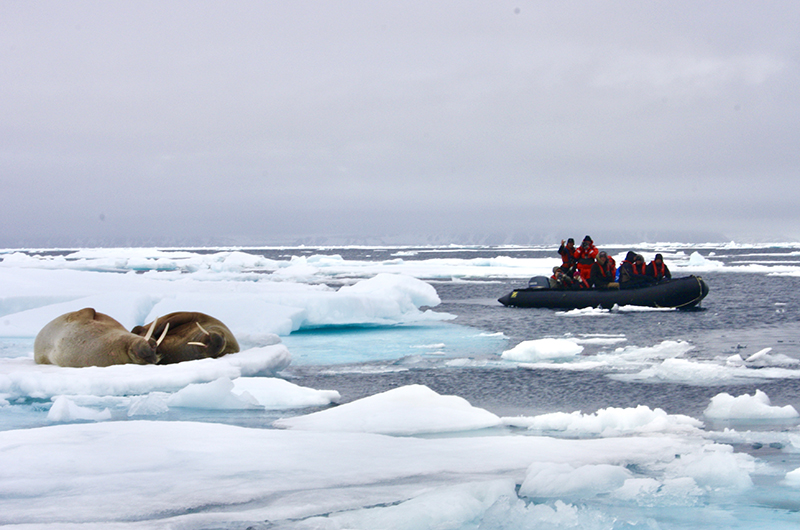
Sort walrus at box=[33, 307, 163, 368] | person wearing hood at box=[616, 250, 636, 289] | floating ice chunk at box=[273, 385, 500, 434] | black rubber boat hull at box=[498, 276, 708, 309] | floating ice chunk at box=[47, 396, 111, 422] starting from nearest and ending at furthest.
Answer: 1. floating ice chunk at box=[273, 385, 500, 434]
2. floating ice chunk at box=[47, 396, 111, 422]
3. walrus at box=[33, 307, 163, 368]
4. black rubber boat hull at box=[498, 276, 708, 309]
5. person wearing hood at box=[616, 250, 636, 289]

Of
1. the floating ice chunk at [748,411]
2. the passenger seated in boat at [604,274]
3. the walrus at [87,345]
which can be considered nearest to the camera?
the floating ice chunk at [748,411]

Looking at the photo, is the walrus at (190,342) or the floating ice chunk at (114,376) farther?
the walrus at (190,342)

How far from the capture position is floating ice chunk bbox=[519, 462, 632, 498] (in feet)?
11.6

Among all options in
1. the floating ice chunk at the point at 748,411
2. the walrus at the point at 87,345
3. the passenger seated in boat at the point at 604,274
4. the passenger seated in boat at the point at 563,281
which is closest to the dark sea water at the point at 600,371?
the floating ice chunk at the point at 748,411

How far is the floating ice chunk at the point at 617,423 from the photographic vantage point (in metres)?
5.02

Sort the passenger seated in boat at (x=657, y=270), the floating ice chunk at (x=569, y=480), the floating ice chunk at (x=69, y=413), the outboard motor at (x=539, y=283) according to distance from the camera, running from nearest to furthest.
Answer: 1. the floating ice chunk at (x=569, y=480)
2. the floating ice chunk at (x=69, y=413)
3. the passenger seated in boat at (x=657, y=270)
4. the outboard motor at (x=539, y=283)

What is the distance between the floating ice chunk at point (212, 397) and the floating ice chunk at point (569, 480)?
9.65 feet

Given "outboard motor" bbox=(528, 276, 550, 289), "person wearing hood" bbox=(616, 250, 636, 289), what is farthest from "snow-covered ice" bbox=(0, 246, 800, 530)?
"outboard motor" bbox=(528, 276, 550, 289)

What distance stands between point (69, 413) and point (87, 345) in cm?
194

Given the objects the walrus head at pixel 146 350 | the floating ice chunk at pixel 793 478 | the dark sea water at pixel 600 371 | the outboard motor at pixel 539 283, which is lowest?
the dark sea water at pixel 600 371

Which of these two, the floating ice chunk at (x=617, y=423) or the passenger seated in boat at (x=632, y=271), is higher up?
the passenger seated in boat at (x=632, y=271)

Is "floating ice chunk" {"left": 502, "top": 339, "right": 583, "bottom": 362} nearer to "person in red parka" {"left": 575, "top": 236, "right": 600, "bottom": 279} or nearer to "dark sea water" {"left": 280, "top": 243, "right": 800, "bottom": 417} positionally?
"dark sea water" {"left": 280, "top": 243, "right": 800, "bottom": 417}

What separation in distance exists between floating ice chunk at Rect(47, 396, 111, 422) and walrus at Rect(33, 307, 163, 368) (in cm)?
178

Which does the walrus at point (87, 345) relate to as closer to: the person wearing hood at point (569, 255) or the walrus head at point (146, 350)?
the walrus head at point (146, 350)
